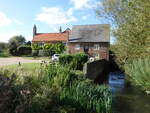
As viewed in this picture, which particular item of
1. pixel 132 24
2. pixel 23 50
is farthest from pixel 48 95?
pixel 23 50

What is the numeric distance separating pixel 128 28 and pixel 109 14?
8.64m

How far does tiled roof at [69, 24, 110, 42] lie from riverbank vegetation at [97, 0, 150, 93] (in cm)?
2349

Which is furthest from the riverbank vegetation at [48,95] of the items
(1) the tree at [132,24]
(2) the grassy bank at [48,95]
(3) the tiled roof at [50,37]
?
(3) the tiled roof at [50,37]

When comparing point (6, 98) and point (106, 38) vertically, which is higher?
point (106, 38)

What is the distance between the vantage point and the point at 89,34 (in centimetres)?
4781

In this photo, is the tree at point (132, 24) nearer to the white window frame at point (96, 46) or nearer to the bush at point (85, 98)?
the bush at point (85, 98)

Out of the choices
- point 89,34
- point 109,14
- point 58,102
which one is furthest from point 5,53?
point 58,102

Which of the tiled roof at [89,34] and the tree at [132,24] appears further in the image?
the tiled roof at [89,34]

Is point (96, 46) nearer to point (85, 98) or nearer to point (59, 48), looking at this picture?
point (59, 48)

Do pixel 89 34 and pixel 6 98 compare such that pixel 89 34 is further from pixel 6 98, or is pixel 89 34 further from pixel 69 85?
pixel 6 98

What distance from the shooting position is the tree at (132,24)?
7.72 m

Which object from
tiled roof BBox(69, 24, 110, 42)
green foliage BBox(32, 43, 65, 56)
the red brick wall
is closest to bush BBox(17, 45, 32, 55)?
green foliage BBox(32, 43, 65, 56)

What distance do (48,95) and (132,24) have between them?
6.66m

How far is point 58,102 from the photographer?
7566mm
